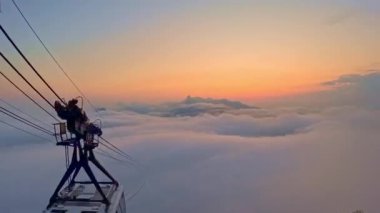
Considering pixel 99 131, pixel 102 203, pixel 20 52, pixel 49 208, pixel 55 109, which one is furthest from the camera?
pixel 99 131

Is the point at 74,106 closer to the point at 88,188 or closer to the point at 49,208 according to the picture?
the point at 49,208

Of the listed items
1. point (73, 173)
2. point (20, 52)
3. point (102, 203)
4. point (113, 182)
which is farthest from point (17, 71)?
point (113, 182)

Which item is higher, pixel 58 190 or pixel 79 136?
pixel 79 136

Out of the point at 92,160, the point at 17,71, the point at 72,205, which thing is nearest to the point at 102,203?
the point at 72,205

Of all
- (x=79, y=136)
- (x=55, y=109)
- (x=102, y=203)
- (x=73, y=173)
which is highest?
(x=55, y=109)

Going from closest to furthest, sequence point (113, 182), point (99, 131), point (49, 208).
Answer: point (49, 208), point (99, 131), point (113, 182)

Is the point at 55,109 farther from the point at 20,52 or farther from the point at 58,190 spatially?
the point at 20,52

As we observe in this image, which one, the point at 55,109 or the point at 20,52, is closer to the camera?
the point at 20,52
